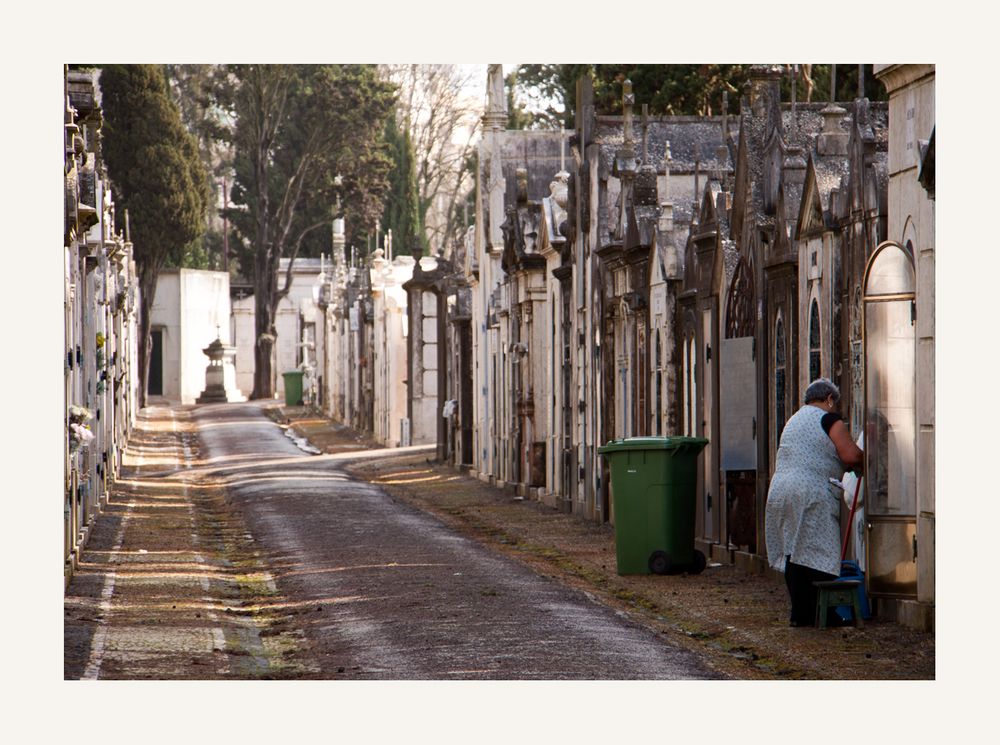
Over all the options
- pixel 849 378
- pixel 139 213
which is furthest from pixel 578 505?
pixel 139 213

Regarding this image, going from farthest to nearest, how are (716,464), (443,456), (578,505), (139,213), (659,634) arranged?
(139,213), (443,456), (578,505), (716,464), (659,634)

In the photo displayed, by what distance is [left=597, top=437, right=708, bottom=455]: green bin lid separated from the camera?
590 inches

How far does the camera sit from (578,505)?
23.2m

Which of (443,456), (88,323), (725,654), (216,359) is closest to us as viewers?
(725,654)

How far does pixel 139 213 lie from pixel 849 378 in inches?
1607

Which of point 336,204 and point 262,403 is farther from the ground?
point 336,204

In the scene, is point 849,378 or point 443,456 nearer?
point 849,378

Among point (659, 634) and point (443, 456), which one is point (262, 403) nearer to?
point (443, 456)

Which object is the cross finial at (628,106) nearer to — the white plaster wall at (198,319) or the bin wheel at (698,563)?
the bin wheel at (698,563)

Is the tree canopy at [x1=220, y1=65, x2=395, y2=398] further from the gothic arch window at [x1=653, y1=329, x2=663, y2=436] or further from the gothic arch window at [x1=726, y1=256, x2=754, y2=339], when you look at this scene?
the gothic arch window at [x1=726, y1=256, x2=754, y2=339]

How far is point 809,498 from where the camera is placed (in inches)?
460

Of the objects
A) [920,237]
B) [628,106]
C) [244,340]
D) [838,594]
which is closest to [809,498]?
[838,594]

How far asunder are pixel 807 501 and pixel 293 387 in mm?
53015

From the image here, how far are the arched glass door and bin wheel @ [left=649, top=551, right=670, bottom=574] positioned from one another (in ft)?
12.9
